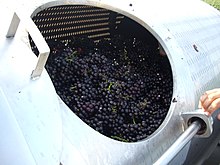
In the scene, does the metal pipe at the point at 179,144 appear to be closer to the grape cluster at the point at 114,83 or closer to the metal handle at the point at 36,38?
the grape cluster at the point at 114,83

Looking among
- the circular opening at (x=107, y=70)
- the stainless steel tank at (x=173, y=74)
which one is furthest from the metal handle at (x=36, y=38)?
the circular opening at (x=107, y=70)

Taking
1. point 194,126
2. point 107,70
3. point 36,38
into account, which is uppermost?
point 36,38

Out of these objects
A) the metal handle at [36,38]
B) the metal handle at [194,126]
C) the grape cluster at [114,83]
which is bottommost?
the grape cluster at [114,83]

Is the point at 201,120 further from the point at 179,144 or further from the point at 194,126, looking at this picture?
the point at 179,144

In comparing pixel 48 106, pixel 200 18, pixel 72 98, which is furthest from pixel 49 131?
pixel 200 18

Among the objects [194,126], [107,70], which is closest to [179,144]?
[194,126]

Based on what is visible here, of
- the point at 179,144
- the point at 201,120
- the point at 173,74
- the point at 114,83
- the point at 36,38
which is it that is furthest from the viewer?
the point at 114,83

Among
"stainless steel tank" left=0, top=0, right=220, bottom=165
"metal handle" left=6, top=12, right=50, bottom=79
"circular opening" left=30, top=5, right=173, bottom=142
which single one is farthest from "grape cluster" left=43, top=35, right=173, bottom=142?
"metal handle" left=6, top=12, right=50, bottom=79
